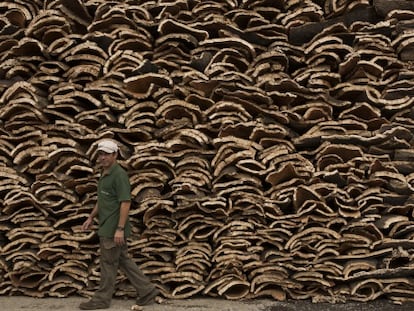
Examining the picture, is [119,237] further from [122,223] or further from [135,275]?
[135,275]

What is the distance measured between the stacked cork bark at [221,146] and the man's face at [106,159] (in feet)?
0.93

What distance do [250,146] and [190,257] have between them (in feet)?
3.48

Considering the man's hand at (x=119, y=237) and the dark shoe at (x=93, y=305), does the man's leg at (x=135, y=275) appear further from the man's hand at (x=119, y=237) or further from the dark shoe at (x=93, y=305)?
the dark shoe at (x=93, y=305)

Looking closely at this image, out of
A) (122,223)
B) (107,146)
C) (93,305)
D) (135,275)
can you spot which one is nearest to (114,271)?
(135,275)

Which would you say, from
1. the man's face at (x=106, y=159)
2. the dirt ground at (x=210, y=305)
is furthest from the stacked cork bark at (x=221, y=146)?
the man's face at (x=106, y=159)

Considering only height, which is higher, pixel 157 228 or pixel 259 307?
pixel 157 228

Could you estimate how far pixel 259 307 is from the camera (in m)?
3.78

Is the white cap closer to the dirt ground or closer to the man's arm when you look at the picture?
the man's arm

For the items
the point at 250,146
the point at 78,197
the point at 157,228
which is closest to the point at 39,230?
the point at 78,197

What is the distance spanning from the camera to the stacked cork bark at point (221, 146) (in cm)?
387

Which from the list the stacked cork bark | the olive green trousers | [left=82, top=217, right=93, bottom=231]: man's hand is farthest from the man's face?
the olive green trousers

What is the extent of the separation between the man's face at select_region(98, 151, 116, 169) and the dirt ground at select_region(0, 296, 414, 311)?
117 cm

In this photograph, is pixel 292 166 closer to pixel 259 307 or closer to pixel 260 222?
pixel 260 222

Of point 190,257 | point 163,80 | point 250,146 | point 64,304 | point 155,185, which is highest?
point 163,80
